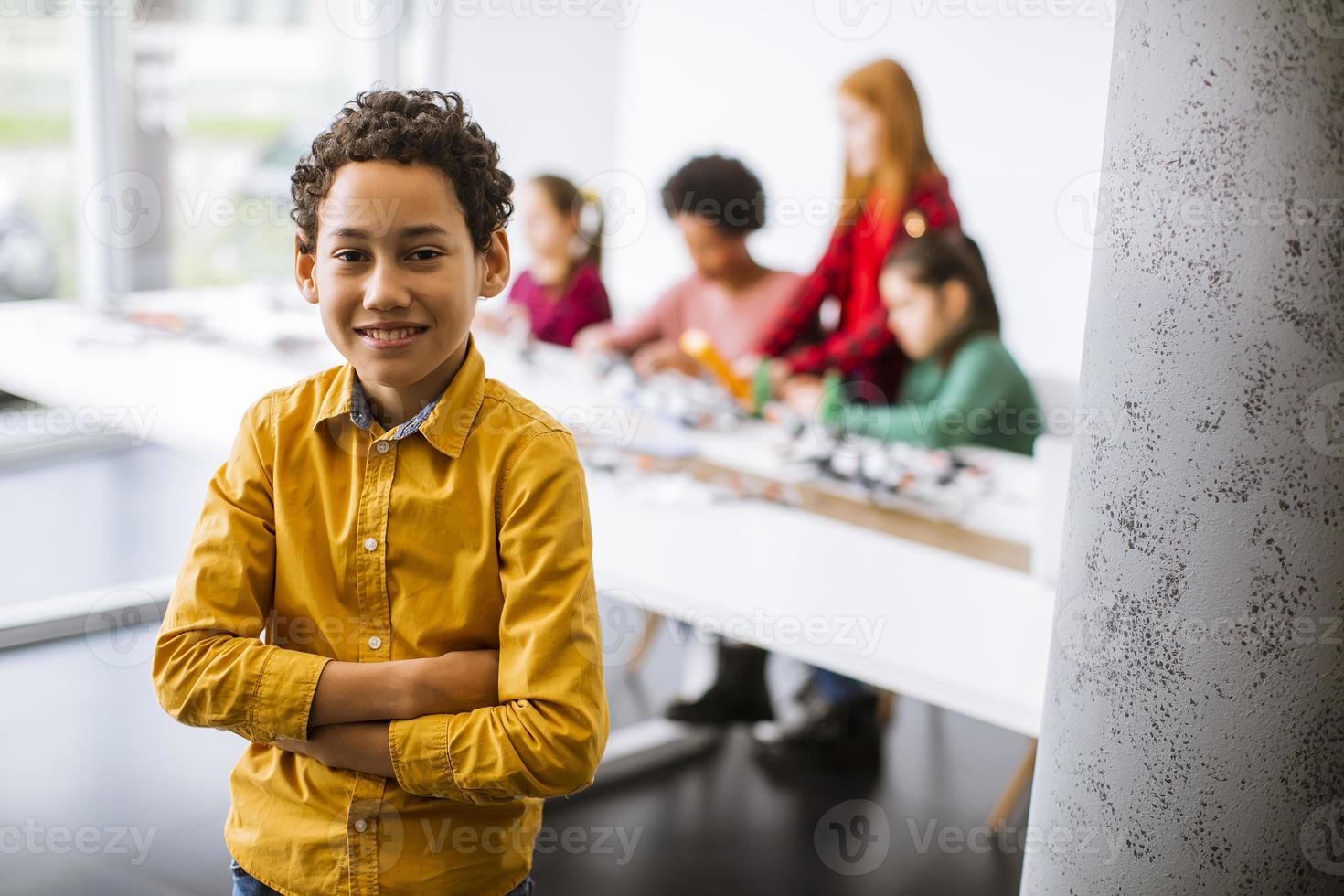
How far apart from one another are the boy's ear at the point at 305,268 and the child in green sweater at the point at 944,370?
274cm

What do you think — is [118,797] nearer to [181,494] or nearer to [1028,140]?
[181,494]

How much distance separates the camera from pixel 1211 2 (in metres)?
1.17

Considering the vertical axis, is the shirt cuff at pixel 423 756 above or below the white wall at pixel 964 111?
below

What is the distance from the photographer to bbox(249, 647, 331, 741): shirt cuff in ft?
3.88

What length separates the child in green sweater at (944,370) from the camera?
13.1ft

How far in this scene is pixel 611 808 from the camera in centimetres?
299

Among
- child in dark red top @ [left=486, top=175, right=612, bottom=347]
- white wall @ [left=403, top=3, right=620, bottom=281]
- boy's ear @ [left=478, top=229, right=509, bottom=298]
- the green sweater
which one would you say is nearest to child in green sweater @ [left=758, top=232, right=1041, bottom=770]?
the green sweater

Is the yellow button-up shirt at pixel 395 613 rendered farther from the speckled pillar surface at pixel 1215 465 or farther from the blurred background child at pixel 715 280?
the blurred background child at pixel 715 280

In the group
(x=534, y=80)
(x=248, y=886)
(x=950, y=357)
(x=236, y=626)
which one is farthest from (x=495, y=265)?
(x=534, y=80)

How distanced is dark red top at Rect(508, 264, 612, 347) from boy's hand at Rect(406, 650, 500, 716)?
3.88m

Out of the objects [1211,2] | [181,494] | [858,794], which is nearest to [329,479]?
[1211,2]

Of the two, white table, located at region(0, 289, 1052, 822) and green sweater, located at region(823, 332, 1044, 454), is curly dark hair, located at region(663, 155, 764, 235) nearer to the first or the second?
green sweater, located at region(823, 332, 1044, 454)

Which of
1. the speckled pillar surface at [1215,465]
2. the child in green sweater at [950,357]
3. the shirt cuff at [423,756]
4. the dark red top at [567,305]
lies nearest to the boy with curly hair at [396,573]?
the shirt cuff at [423,756]

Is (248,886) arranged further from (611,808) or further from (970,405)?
(970,405)
